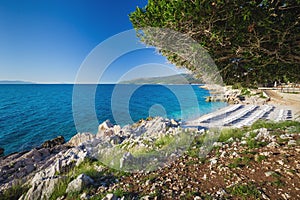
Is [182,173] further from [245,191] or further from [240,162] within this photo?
[240,162]

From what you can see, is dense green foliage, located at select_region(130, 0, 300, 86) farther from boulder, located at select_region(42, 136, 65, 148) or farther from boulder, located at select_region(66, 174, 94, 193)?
boulder, located at select_region(42, 136, 65, 148)

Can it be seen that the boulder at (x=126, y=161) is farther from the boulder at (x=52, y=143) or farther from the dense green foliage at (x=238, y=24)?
the boulder at (x=52, y=143)

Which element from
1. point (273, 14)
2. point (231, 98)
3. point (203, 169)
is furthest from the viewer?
point (231, 98)

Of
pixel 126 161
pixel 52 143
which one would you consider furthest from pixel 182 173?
pixel 52 143

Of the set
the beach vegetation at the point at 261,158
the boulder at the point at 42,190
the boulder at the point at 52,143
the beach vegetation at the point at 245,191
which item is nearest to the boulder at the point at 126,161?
the boulder at the point at 42,190

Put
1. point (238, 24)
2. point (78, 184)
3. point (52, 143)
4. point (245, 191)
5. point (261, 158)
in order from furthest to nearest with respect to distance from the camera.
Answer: point (52, 143)
point (261, 158)
point (78, 184)
point (245, 191)
point (238, 24)

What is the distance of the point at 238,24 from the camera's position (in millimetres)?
2734

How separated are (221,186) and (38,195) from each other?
4505 mm

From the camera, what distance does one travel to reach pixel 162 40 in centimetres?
349

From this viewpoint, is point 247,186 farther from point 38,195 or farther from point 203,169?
point 38,195

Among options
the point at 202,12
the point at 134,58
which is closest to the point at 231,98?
the point at 134,58

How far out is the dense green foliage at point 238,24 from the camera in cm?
257

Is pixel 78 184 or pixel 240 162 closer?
pixel 78 184

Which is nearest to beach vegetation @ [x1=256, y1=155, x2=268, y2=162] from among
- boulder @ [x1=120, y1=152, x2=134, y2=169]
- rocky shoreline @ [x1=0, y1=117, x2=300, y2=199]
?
rocky shoreline @ [x1=0, y1=117, x2=300, y2=199]
